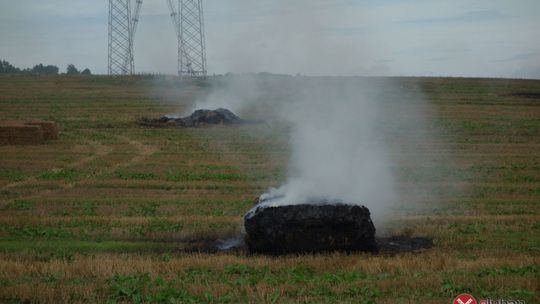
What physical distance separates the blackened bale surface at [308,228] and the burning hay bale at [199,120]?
1252 inches

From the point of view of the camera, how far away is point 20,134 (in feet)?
118

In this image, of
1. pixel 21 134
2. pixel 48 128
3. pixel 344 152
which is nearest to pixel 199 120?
pixel 48 128

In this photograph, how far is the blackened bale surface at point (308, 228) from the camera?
1512cm

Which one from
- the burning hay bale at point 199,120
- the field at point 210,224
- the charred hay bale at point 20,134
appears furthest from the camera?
the burning hay bale at point 199,120

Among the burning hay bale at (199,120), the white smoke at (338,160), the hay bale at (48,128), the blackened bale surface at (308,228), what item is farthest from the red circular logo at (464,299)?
the burning hay bale at (199,120)

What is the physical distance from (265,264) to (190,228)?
176 inches

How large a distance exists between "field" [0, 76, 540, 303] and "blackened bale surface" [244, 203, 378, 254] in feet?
2.44

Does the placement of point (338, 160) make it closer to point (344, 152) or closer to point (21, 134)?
point (344, 152)

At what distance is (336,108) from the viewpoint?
2452 cm

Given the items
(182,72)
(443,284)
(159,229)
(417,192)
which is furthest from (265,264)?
(182,72)

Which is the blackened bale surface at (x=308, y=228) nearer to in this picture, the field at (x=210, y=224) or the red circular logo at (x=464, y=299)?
the field at (x=210, y=224)

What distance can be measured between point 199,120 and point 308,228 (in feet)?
107

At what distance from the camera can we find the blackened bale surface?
1512 cm

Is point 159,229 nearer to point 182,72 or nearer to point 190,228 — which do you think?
point 190,228
